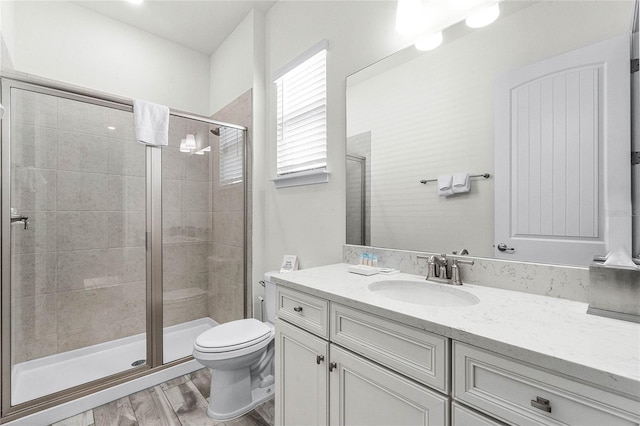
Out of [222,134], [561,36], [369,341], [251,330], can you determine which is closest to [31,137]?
[222,134]

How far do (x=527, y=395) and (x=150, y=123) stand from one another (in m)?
2.50

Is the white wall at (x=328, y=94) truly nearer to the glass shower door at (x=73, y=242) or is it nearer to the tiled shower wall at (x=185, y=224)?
the tiled shower wall at (x=185, y=224)

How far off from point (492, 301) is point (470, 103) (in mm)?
818

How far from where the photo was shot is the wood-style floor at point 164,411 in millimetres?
1625

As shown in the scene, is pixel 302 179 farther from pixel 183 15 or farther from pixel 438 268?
pixel 183 15

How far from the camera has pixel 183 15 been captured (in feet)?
8.06

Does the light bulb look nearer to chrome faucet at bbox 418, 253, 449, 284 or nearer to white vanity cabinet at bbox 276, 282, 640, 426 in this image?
chrome faucet at bbox 418, 253, 449, 284

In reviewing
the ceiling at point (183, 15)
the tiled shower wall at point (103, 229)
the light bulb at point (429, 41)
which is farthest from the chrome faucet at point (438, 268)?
the ceiling at point (183, 15)

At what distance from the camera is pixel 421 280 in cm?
127

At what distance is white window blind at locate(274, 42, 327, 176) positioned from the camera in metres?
1.92

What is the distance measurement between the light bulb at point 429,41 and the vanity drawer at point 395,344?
4.08 ft

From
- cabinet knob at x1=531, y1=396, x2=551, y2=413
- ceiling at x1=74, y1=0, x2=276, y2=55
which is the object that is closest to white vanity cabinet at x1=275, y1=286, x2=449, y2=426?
cabinet knob at x1=531, y1=396, x2=551, y2=413

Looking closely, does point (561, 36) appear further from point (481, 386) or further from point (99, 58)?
point (99, 58)

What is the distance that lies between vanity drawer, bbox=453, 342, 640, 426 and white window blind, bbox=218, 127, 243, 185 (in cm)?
226
